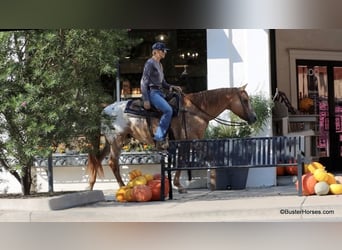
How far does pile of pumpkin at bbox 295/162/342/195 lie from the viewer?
29.4 feet

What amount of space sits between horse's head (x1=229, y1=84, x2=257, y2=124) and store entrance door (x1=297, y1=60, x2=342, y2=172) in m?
3.40

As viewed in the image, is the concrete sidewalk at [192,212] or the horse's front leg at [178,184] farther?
the horse's front leg at [178,184]

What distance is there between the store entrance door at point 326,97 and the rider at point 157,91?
4.13 metres

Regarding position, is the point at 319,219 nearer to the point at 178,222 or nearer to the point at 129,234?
the point at 178,222

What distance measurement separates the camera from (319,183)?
29.5 ft

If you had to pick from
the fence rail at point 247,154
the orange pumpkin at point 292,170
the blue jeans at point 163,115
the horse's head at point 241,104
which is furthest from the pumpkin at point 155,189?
the orange pumpkin at point 292,170

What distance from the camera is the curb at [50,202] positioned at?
323 inches

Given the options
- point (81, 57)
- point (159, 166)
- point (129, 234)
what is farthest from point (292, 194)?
point (81, 57)

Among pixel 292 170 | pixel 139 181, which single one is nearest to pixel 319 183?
pixel 292 170

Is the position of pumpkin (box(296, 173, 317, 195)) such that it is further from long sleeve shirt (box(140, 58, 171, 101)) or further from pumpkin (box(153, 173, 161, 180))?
long sleeve shirt (box(140, 58, 171, 101))

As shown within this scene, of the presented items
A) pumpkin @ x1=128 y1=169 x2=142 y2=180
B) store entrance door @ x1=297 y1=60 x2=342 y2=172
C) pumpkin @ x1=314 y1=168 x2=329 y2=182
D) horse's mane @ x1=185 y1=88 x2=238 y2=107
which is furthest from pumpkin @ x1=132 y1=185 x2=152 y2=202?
store entrance door @ x1=297 y1=60 x2=342 y2=172

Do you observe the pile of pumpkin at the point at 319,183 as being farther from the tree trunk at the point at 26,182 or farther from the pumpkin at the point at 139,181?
the tree trunk at the point at 26,182

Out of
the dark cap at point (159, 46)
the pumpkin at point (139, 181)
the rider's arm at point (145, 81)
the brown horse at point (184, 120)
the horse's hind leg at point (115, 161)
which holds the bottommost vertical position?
the pumpkin at point (139, 181)

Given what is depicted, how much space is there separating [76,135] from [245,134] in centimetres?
279
